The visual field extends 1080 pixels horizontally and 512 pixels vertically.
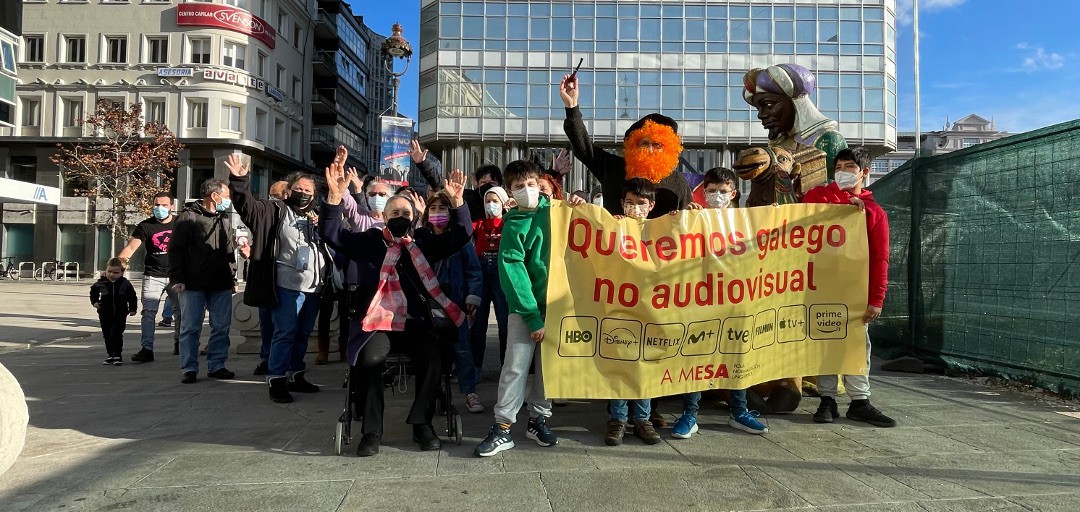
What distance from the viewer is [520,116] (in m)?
34.5

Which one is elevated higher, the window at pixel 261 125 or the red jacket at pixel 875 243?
the window at pixel 261 125

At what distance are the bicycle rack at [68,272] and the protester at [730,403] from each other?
3732 cm

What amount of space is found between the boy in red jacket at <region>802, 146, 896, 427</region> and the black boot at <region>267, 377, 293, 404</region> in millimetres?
4048

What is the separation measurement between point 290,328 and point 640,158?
316cm

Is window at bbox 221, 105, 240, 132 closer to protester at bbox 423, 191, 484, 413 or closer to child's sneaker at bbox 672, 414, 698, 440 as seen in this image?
protester at bbox 423, 191, 484, 413

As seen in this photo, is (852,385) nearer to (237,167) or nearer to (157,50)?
(237,167)

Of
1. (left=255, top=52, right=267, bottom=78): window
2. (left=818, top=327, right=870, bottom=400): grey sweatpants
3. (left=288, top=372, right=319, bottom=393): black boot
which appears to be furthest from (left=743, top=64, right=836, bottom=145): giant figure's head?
(left=255, top=52, right=267, bottom=78): window

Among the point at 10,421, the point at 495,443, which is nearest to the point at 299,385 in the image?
the point at 10,421

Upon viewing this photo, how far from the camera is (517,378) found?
4004 mm

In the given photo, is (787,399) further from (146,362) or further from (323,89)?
(323,89)

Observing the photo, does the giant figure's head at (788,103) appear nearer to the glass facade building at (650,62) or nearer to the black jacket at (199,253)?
the black jacket at (199,253)

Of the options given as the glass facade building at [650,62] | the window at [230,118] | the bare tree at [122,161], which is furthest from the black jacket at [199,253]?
the window at [230,118]

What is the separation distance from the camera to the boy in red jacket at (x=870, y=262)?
→ 4660mm

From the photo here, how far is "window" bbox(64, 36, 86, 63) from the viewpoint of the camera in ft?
125
